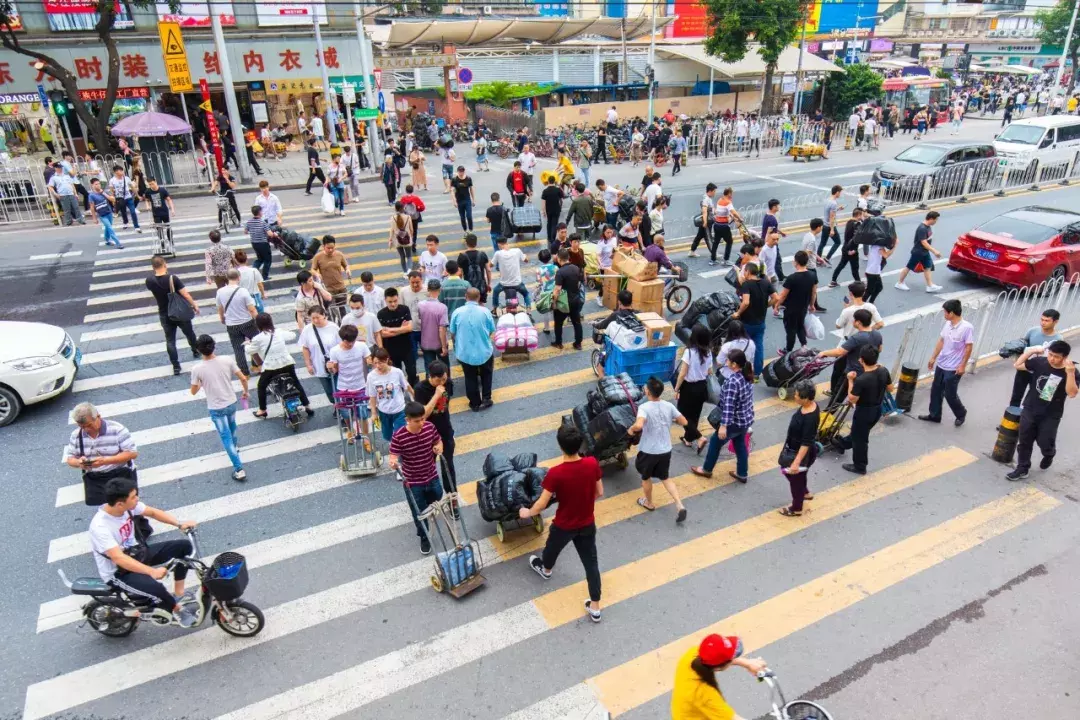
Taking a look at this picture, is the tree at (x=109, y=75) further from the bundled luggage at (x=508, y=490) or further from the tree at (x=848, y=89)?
the tree at (x=848, y=89)

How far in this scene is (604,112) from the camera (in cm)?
3681

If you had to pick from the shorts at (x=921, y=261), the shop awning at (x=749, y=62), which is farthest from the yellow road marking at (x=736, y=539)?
the shop awning at (x=749, y=62)

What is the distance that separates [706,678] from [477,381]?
5.93 m

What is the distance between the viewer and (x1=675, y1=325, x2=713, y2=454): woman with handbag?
25.4ft

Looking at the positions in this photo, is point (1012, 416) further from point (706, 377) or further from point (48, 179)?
point (48, 179)

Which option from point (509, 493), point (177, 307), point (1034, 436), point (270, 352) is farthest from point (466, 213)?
point (1034, 436)

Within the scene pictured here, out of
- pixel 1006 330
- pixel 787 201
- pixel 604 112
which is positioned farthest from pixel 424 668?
pixel 604 112

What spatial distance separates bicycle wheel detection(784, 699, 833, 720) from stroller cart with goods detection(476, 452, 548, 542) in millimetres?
2888

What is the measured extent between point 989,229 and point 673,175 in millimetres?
12880

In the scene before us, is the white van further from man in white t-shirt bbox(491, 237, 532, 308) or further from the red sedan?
man in white t-shirt bbox(491, 237, 532, 308)

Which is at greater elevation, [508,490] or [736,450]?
[508,490]

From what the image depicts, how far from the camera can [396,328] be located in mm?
8852

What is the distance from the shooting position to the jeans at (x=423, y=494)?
21.2 feet

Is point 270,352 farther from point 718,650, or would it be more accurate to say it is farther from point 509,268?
point 718,650
